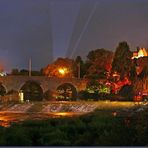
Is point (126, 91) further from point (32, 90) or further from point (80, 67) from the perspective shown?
point (80, 67)

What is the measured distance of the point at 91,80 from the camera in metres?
38.1

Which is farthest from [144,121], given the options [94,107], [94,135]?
[94,107]

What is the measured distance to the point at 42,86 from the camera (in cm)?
3975

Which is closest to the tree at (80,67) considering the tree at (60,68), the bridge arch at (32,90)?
the tree at (60,68)

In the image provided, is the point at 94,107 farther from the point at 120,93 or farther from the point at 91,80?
the point at 91,80

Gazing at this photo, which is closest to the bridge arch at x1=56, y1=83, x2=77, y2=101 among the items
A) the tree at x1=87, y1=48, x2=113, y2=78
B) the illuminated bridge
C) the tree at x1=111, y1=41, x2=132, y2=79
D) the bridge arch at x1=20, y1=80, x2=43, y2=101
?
the illuminated bridge

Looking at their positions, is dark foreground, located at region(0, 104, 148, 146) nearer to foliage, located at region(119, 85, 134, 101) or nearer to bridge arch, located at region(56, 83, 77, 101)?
foliage, located at region(119, 85, 134, 101)

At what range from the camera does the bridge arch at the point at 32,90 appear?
39906 millimetres

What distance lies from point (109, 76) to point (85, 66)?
6.58 meters

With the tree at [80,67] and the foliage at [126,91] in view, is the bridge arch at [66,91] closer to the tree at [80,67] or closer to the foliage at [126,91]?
the tree at [80,67]

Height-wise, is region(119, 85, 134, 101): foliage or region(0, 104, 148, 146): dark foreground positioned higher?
region(119, 85, 134, 101): foliage

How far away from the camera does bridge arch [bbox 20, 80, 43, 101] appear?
39906mm

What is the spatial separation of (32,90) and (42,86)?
38.4 inches

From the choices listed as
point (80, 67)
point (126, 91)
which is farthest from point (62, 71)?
point (126, 91)
